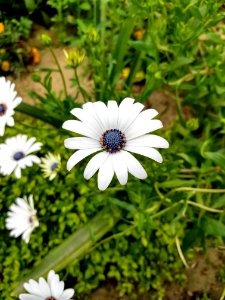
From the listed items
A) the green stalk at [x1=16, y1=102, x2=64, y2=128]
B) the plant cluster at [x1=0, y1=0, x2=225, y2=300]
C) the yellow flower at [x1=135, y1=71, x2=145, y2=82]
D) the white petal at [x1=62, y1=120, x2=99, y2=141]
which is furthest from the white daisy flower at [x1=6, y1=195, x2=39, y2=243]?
the yellow flower at [x1=135, y1=71, x2=145, y2=82]

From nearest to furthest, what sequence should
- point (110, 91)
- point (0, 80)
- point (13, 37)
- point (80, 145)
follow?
point (80, 145), point (0, 80), point (110, 91), point (13, 37)

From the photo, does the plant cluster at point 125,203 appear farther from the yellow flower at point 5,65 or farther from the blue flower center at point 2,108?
the yellow flower at point 5,65

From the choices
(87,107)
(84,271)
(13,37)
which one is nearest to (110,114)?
(87,107)

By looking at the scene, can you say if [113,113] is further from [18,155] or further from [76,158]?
[18,155]

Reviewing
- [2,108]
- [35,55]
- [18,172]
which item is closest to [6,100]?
[2,108]

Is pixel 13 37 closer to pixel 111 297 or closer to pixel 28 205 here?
pixel 28 205

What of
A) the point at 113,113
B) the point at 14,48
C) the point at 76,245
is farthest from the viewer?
the point at 14,48
